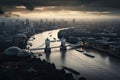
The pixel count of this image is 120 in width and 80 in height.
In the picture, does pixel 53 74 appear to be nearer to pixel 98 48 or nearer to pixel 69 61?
pixel 69 61

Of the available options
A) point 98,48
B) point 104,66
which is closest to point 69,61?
point 104,66

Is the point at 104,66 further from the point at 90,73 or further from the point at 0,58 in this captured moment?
the point at 0,58

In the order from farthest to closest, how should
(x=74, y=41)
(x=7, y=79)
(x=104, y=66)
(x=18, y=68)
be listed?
(x=74, y=41)
(x=104, y=66)
(x=18, y=68)
(x=7, y=79)

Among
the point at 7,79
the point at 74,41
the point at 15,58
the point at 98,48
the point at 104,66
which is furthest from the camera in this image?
the point at 74,41

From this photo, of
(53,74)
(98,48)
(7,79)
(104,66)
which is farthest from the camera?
(98,48)

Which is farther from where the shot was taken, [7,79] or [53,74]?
[53,74]

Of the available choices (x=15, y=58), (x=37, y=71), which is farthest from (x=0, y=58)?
(x=37, y=71)

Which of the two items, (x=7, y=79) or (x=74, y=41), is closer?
(x=7, y=79)

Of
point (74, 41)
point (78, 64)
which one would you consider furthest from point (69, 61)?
point (74, 41)

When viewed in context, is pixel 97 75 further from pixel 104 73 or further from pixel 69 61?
pixel 69 61
